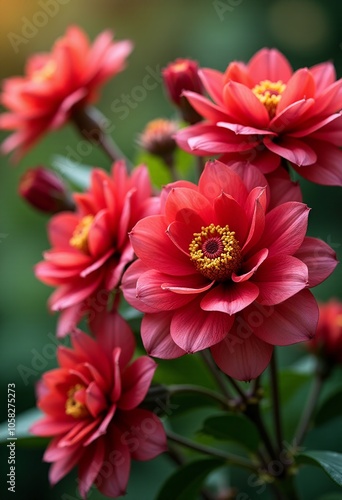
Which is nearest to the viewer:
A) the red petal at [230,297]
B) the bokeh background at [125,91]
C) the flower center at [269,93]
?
the red petal at [230,297]

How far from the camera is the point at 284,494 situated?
768mm

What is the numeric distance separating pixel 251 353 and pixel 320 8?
128 cm

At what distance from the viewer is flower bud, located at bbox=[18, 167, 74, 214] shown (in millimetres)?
872

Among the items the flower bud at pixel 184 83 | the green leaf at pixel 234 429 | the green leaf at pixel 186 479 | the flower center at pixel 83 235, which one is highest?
the flower bud at pixel 184 83

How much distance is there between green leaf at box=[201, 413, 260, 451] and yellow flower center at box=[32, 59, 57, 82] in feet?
1.79

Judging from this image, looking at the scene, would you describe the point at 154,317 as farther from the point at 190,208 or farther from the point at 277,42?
the point at 277,42

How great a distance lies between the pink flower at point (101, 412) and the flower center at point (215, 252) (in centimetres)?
11

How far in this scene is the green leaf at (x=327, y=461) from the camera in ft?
2.06

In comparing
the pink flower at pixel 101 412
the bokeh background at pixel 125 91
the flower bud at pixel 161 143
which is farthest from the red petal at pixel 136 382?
the bokeh background at pixel 125 91

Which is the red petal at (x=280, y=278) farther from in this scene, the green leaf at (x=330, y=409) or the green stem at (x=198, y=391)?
the green leaf at (x=330, y=409)

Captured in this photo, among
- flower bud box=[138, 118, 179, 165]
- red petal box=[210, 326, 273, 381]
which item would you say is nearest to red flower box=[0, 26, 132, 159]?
flower bud box=[138, 118, 179, 165]

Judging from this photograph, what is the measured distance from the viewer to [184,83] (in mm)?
773

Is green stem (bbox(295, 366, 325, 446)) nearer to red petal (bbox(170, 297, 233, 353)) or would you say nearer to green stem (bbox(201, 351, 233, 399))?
green stem (bbox(201, 351, 233, 399))

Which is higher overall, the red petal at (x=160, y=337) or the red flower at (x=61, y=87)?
the red flower at (x=61, y=87)
